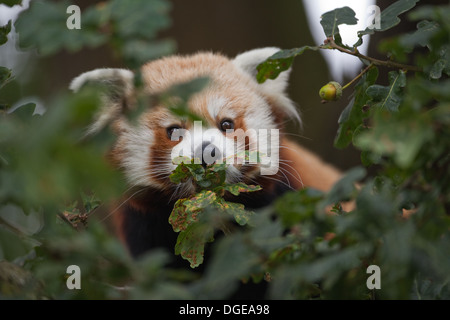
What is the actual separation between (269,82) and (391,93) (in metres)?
1.53

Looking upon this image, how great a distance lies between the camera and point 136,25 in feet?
3.71

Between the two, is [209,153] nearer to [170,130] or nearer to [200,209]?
[170,130]

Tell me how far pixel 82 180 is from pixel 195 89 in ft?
1.08

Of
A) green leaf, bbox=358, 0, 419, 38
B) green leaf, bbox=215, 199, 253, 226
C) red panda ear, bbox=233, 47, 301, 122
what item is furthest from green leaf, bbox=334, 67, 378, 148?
red panda ear, bbox=233, 47, 301, 122

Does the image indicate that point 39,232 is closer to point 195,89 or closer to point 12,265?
point 12,265

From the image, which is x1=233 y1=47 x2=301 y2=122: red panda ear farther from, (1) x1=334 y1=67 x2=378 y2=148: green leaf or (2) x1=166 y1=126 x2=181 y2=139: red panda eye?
(1) x1=334 y1=67 x2=378 y2=148: green leaf

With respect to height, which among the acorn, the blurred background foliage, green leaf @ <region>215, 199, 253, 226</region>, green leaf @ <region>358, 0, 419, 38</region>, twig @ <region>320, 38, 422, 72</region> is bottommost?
green leaf @ <region>215, 199, 253, 226</region>

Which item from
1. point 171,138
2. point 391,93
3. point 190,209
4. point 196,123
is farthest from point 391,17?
point 171,138

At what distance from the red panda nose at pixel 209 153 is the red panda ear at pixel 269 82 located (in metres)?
0.91

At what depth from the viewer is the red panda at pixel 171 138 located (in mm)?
2857

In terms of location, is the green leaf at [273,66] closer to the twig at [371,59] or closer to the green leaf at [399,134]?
the twig at [371,59]

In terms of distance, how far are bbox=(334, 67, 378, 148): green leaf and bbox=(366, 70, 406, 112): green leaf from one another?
7 centimetres

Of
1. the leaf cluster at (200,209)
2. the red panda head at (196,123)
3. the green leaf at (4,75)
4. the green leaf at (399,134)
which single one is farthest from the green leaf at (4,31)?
the green leaf at (399,134)

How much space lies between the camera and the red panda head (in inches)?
110
